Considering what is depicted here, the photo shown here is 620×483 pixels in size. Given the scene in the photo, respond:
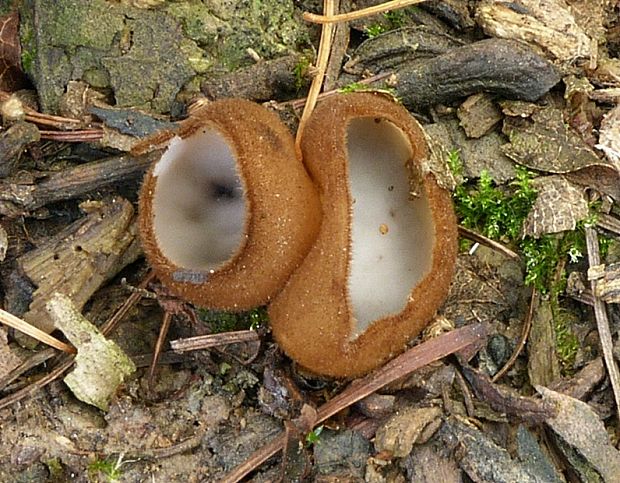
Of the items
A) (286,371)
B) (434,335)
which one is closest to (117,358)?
(286,371)

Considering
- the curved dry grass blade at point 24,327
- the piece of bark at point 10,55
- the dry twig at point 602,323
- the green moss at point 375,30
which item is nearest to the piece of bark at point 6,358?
the curved dry grass blade at point 24,327

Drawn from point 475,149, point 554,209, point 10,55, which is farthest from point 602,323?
point 10,55

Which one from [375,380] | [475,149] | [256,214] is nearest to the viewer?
[256,214]

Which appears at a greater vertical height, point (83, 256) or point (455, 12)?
point (455, 12)

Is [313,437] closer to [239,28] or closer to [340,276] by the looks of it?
[340,276]

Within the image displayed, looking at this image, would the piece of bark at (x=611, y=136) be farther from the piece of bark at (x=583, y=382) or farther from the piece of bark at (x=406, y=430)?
the piece of bark at (x=406, y=430)

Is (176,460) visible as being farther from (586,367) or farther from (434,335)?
(586,367)
